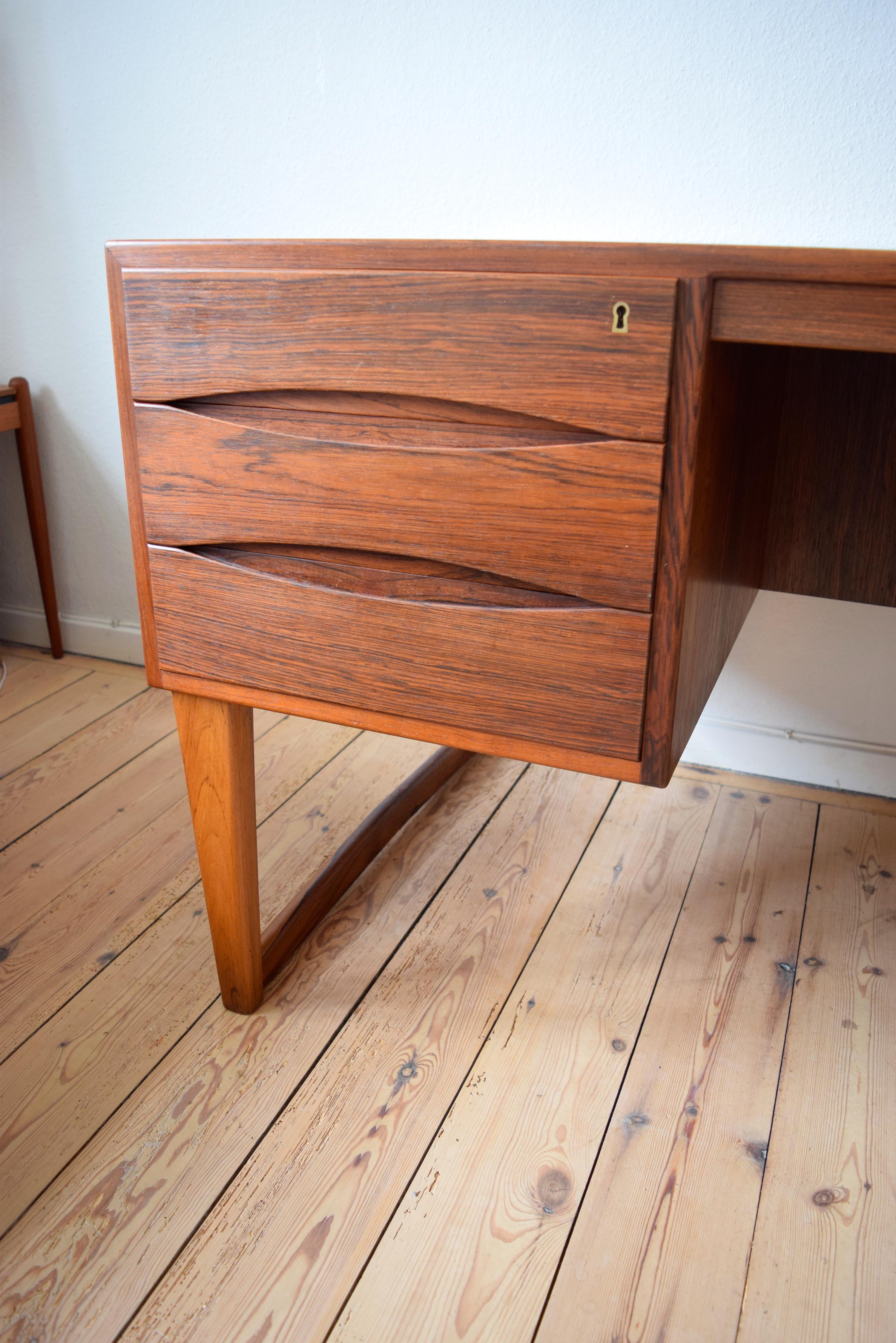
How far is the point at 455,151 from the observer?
135cm

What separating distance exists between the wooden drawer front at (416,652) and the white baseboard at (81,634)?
102 centimetres

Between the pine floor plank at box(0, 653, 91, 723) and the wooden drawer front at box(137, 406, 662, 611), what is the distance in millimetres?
989

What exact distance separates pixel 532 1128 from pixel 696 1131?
15 centimetres

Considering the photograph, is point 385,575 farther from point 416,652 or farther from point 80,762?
point 80,762

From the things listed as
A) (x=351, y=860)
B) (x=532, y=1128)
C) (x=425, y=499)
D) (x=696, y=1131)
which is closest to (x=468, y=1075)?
(x=532, y=1128)

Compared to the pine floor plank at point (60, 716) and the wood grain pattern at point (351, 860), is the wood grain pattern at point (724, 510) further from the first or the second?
the pine floor plank at point (60, 716)

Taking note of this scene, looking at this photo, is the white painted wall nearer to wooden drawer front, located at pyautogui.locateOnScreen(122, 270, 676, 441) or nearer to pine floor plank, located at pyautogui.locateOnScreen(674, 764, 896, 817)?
pine floor plank, located at pyautogui.locateOnScreen(674, 764, 896, 817)

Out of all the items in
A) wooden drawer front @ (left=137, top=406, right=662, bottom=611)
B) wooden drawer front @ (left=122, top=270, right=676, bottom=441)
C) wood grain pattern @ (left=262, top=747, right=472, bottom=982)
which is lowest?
wood grain pattern @ (left=262, top=747, right=472, bottom=982)

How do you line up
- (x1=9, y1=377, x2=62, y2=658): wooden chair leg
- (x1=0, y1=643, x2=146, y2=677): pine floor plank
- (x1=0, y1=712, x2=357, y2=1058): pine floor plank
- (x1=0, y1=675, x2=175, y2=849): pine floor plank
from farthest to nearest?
(x1=0, y1=643, x2=146, y2=677): pine floor plank, (x1=9, y1=377, x2=62, y2=658): wooden chair leg, (x1=0, y1=675, x2=175, y2=849): pine floor plank, (x1=0, y1=712, x2=357, y2=1058): pine floor plank

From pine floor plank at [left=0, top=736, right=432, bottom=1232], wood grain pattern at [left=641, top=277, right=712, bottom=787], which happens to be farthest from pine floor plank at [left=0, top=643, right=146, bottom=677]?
wood grain pattern at [left=641, top=277, right=712, bottom=787]

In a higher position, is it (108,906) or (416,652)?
(416,652)

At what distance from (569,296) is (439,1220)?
704 millimetres

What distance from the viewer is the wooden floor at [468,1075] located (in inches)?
30.2

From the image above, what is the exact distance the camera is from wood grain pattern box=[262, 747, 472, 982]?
109 cm
